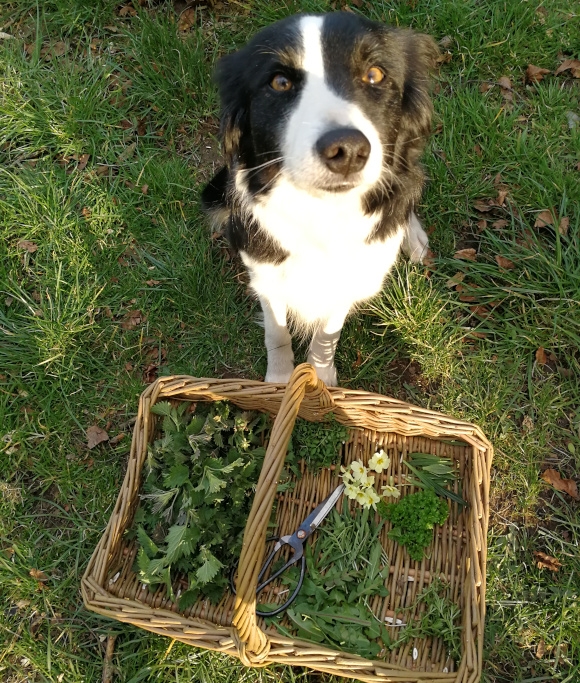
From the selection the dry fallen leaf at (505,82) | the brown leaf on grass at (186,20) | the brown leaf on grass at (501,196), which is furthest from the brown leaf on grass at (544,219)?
the brown leaf on grass at (186,20)

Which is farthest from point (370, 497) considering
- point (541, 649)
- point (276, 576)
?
point (541, 649)

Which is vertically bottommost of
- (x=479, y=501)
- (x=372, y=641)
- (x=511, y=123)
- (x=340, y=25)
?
(x=372, y=641)

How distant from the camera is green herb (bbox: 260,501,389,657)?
6.98 feet

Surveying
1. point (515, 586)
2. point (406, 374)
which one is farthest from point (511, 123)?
point (515, 586)

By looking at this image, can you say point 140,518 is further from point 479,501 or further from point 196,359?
point 479,501

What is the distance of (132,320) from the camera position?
3.12 metres

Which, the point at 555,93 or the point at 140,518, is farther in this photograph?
the point at 555,93

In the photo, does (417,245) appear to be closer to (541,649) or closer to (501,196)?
(501,196)

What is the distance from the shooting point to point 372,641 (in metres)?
2.15

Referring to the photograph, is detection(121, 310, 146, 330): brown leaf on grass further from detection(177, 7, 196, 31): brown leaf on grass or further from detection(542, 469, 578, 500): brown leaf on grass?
detection(542, 469, 578, 500): brown leaf on grass

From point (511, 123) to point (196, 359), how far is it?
221 centimetres

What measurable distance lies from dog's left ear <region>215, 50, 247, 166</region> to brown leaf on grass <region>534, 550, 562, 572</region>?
87.1 inches

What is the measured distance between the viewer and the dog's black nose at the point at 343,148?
1672 millimetres

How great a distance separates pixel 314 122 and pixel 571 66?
2.50m
